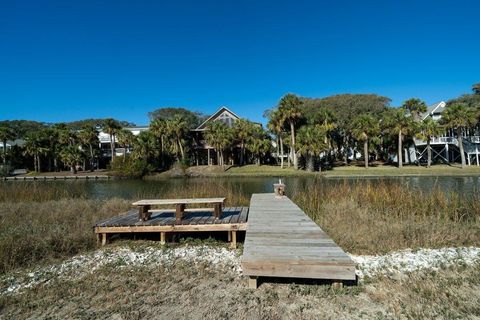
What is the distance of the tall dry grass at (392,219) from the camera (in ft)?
16.9

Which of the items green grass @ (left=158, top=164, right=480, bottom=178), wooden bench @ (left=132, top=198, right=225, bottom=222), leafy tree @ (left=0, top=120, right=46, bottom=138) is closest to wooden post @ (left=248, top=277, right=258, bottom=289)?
wooden bench @ (left=132, top=198, right=225, bottom=222)

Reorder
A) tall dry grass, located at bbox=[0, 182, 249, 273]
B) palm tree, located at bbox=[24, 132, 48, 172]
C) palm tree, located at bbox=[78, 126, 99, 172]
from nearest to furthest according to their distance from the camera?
tall dry grass, located at bbox=[0, 182, 249, 273] < palm tree, located at bbox=[24, 132, 48, 172] < palm tree, located at bbox=[78, 126, 99, 172]

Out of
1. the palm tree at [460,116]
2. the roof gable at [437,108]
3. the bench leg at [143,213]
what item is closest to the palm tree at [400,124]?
the palm tree at [460,116]

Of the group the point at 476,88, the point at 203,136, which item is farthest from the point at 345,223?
the point at 476,88

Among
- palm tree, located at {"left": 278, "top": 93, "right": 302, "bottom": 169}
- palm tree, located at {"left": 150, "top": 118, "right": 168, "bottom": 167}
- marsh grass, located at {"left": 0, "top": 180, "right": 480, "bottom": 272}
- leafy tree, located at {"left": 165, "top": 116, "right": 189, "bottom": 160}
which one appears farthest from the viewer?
palm tree, located at {"left": 150, "top": 118, "right": 168, "bottom": 167}

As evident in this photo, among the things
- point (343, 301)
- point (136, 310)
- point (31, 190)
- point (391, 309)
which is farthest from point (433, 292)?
point (31, 190)

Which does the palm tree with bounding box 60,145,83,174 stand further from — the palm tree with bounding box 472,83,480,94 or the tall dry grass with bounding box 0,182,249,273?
the palm tree with bounding box 472,83,480,94

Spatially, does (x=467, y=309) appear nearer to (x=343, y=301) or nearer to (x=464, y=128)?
(x=343, y=301)

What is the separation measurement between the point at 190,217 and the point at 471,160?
41097 mm

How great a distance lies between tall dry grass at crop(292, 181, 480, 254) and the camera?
5.16m

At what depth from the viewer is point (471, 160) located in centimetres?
3366

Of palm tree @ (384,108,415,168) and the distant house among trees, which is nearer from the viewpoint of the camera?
palm tree @ (384,108,415,168)

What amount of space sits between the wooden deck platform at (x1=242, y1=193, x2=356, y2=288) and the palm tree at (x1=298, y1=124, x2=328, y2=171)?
26.0m

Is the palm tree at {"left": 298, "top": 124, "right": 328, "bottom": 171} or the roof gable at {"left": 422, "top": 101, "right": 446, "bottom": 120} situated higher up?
the roof gable at {"left": 422, "top": 101, "right": 446, "bottom": 120}
